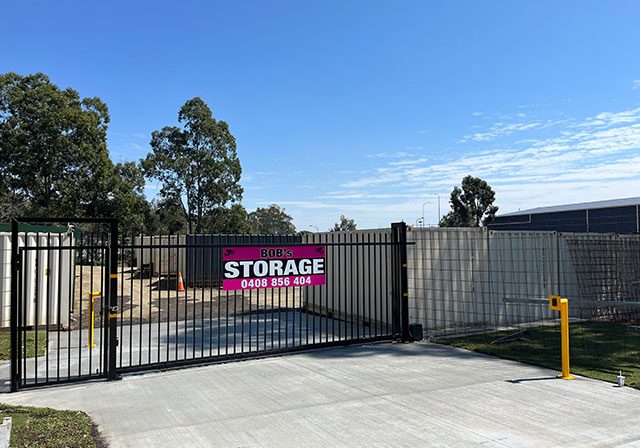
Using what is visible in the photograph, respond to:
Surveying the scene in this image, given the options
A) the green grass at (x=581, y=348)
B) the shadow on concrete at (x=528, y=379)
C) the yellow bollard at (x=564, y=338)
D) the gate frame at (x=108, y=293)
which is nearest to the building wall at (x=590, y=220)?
the green grass at (x=581, y=348)

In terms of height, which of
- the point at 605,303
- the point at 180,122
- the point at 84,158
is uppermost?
the point at 180,122

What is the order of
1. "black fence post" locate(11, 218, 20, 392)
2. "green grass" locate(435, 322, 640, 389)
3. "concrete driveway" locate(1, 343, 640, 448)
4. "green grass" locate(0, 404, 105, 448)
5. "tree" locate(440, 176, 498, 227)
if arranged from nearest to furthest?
"green grass" locate(0, 404, 105, 448) < "concrete driveway" locate(1, 343, 640, 448) < "black fence post" locate(11, 218, 20, 392) < "green grass" locate(435, 322, 640, 389) < "tree" locate(440, 176, 498, 227)

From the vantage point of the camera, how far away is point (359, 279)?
13.1 m

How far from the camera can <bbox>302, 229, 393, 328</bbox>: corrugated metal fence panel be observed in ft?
35.9

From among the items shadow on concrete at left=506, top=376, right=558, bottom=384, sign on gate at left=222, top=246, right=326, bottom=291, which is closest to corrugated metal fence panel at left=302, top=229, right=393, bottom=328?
A: sign on gate at left=222, top=246, right=326, bottom=291

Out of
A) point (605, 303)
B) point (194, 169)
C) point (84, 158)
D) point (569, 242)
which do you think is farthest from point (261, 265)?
point (194, 169)

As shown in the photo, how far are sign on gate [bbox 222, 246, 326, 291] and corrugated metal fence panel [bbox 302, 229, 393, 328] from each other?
1.10 m

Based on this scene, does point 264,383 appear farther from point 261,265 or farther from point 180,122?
point 180,122

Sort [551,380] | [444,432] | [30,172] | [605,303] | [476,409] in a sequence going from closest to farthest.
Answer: [444,432]
[476,409]
[551,380]
[605,303]
[30,172]

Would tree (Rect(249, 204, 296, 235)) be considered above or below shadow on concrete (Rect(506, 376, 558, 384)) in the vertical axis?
above

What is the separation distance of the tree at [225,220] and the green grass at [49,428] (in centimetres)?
3019

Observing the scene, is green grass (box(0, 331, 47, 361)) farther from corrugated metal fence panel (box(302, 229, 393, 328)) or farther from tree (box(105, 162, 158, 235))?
tree (box(105, 162, 158, 235))

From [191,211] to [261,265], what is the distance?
28580 mm

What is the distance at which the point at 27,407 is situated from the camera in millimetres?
5969
